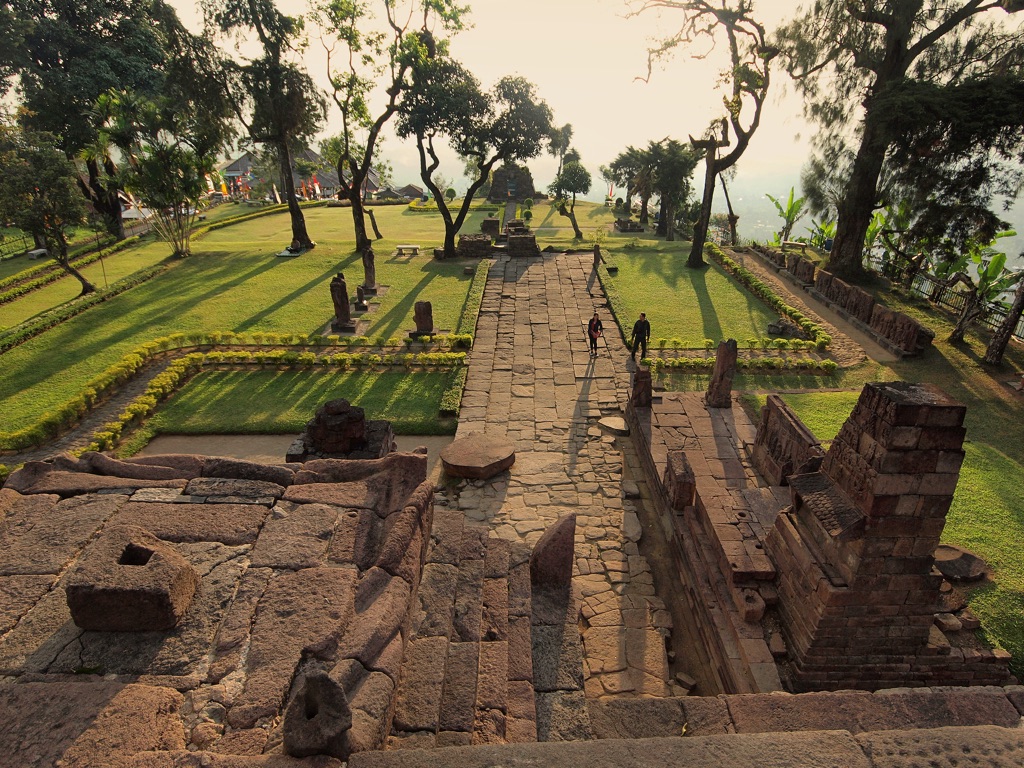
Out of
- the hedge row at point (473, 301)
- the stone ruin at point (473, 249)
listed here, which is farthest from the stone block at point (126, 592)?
→ the stone ruin at point (473, 249)

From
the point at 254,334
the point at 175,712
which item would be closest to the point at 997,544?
the point at 175,712

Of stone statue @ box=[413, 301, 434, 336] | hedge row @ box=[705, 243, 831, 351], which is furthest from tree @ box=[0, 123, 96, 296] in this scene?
hedge row @ box=[705, 243, 831, 351]

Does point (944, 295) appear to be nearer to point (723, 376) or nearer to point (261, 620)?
point (723, 376)

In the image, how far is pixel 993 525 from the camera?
7.99 m

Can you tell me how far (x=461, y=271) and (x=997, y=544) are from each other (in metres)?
18.4

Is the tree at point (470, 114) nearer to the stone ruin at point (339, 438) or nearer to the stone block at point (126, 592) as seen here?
the stone ruin at point (339, 438)

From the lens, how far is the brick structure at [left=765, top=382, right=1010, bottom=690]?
181 inches

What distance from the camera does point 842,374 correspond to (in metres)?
13.6

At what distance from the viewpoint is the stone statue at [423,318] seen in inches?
593

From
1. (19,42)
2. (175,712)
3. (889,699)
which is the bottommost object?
(889,699)

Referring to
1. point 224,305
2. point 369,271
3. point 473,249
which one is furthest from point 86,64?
point 473,249

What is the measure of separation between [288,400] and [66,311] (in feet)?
33.1

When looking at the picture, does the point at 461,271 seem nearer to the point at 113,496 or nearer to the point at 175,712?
the point at 113,496

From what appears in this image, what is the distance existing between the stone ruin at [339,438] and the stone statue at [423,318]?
6802 mm
